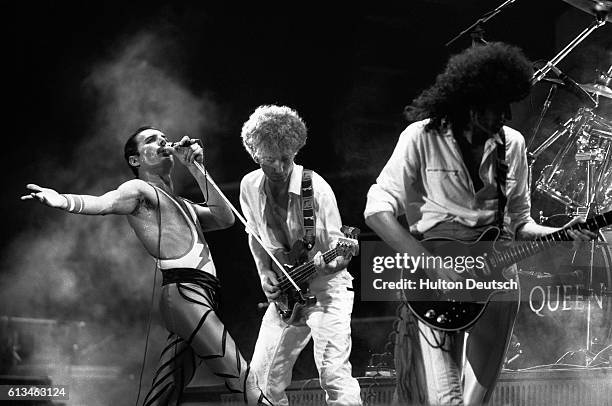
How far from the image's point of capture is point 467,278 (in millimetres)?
4582

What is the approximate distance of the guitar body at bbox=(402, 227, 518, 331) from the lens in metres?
4.46

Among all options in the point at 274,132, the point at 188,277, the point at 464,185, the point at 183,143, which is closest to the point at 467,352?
the point at 464,185

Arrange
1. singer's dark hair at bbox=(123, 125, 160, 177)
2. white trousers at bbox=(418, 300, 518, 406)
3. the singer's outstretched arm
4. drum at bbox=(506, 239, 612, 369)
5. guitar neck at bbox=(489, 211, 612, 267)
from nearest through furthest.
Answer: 1. white trousers at bbox=(418, 300, 518, 406)
2. guitar neck at bbox=(489, 211, 612, 267)
3. the singer's outstretched arm
4. drum at bbox=(506, 239, 612, 369)
5. singer's dark hair at bbox=(123, 125, 160, 177)

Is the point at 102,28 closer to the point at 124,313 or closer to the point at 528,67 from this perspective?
the point at 124,313

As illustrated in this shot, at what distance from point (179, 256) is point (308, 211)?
2.45 ft

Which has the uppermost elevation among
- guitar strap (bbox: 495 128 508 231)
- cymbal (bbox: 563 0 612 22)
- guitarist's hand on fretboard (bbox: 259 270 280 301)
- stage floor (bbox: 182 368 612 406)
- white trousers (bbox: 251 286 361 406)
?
cymbal (bbox: 563 0 612 22)

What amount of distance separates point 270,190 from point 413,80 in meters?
1.13

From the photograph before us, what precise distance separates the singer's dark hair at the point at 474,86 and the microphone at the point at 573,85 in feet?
2.05

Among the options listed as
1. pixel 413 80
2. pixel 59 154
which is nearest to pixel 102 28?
pixel 59 154

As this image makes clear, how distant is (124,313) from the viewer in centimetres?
534

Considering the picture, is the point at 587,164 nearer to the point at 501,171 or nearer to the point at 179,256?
the point at 501,171

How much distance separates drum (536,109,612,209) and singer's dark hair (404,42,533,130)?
2.13 ft

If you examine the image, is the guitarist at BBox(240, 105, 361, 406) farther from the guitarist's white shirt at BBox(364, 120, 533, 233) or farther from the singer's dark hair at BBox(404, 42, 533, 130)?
the singer's dark hair at BBox(404, 42, 533, 130)

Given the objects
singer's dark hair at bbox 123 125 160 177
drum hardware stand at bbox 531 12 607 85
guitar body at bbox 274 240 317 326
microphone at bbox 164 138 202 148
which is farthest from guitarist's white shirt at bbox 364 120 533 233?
singer's dark hair at bbox 123 125 160 177
